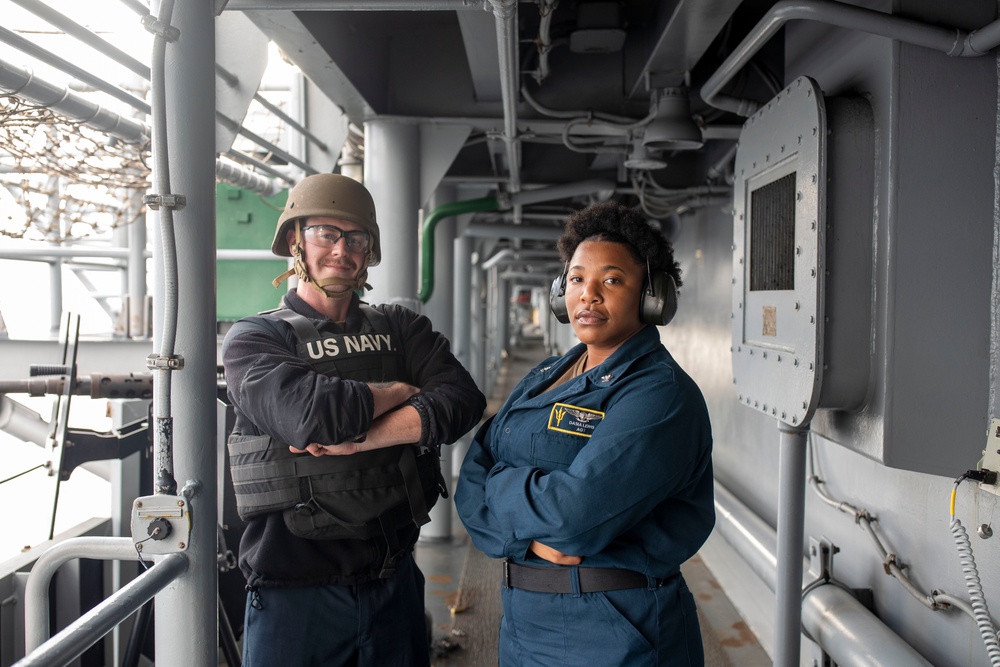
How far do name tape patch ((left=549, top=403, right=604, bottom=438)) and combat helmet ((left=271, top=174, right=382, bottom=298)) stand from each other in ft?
2.37

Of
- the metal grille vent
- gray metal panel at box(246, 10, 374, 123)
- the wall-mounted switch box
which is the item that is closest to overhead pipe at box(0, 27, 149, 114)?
gray metal panel at box(246, 10, 374, 123)


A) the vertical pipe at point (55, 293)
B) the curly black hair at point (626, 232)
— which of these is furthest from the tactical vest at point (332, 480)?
the vertical pipe at point (55, 293)

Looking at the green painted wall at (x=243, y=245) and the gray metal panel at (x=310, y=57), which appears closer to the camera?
the gray metal panel at (x=310, y=57)

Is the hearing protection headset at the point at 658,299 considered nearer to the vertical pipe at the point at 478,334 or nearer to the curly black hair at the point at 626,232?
the curly black hair at the point at 626,232

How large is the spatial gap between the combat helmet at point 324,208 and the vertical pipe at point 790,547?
5.15 feet

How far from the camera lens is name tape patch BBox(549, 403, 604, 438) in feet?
5.89

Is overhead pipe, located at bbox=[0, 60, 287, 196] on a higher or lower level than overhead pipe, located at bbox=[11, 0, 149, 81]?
lower

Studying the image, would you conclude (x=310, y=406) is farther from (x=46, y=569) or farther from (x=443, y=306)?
(x=443, y=306)

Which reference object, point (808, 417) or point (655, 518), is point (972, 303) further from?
point (655, 518)

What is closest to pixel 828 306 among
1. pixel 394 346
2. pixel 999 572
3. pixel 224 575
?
pixel 999 572

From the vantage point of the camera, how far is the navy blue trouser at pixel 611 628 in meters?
1.69

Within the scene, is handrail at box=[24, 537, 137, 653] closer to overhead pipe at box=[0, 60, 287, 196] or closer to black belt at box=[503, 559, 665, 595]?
black belt at box=[503, 559, 665, 595]

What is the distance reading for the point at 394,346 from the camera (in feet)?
7.13

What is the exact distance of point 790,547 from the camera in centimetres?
253
